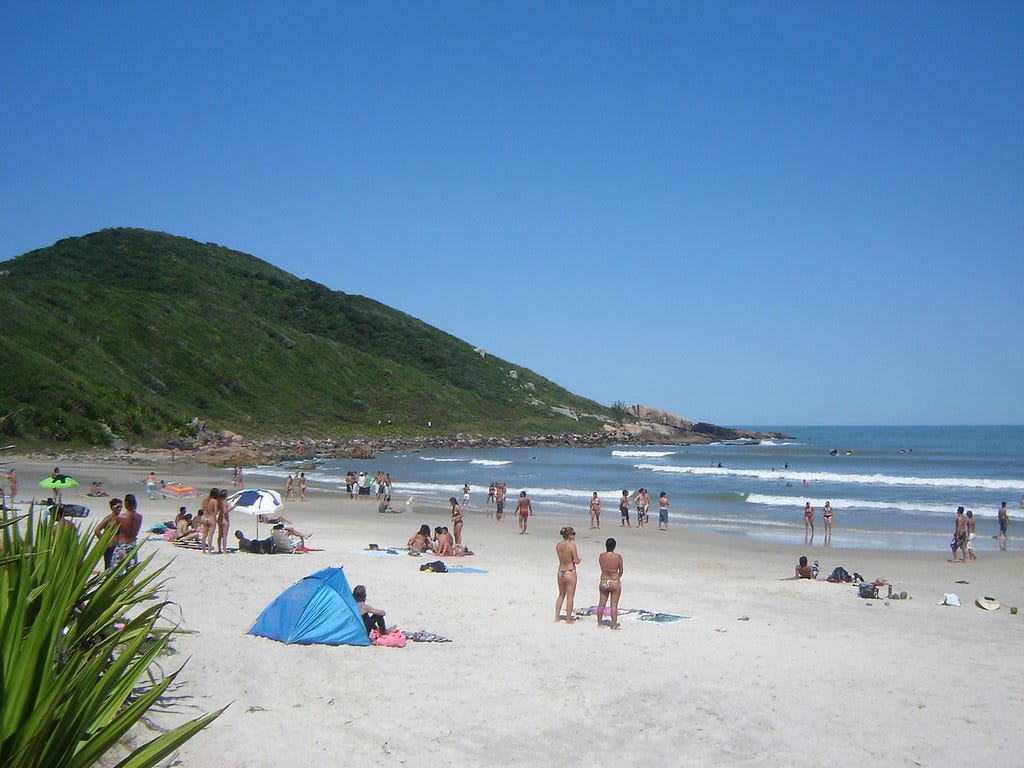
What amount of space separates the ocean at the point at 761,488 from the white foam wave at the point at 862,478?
2.9 inches

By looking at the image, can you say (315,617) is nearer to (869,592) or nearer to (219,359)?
(869,592)

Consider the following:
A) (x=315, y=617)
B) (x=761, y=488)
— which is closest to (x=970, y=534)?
(x=315, y=617)

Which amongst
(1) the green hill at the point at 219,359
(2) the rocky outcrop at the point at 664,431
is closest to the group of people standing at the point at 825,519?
(1) the green hill at the point at 219,359

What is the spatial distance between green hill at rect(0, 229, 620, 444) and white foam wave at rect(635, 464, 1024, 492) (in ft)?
124

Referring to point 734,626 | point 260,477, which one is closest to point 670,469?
point 260,477

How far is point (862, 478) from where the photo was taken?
171ft

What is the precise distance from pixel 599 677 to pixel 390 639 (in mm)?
2592

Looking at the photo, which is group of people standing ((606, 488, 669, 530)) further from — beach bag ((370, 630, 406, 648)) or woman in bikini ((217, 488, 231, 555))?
beach bag ((370, 630, 406, 648))

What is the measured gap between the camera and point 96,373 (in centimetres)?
6125

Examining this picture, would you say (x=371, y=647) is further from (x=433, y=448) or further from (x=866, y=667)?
(x=433, y=448)

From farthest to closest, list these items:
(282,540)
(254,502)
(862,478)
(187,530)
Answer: (862,478)
(254,502)
(187,530)
(282,540)

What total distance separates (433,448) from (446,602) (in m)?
73.4

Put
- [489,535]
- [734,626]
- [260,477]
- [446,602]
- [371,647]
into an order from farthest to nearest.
Answer: [260,477]
[489,535]
[446,602]
[734,626]
[371,647]

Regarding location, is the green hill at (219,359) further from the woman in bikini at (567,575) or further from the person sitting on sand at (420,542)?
the woman in bikini at (567,575)
